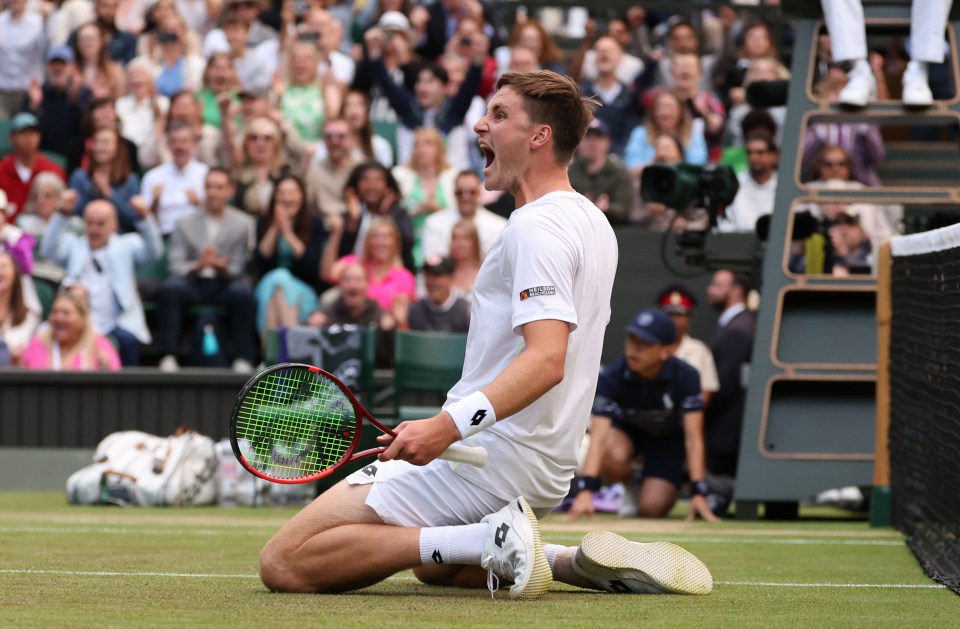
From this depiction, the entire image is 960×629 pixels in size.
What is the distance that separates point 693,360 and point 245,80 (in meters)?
6.60

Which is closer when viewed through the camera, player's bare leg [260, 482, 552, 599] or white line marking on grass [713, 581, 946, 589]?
player's bare leg [260, 482, 552, 599]

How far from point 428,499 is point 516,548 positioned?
397 mm

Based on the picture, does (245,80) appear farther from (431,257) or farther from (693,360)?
(693,360)

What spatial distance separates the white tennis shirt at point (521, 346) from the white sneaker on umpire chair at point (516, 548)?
0.51ft

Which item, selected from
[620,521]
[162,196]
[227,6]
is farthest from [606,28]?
[620,521]

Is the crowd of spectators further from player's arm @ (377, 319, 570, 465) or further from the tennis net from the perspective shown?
player's arm @ (377, 319, 570, 465)

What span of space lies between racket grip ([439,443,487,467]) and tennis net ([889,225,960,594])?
1.93 metres

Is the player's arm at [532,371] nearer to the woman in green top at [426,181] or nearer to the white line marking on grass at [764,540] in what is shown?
the white line marking on grass at [764,540]

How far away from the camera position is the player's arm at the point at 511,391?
15.3 feet

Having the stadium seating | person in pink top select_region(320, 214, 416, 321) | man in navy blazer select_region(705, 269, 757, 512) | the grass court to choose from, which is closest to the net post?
the grass court

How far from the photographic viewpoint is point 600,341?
534 cm

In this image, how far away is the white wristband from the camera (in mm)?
4734

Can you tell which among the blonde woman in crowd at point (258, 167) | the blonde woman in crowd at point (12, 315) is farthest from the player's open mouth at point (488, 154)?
the blonde woman in crowd at point (258, 167)

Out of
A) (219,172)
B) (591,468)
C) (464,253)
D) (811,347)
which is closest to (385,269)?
(464,253)
